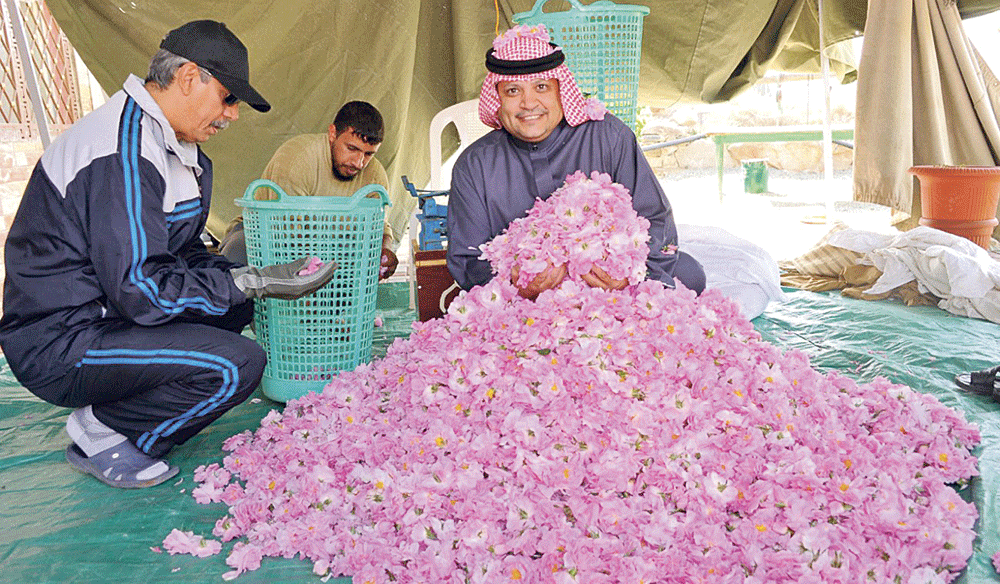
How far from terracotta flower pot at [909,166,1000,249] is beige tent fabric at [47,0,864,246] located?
1.23m

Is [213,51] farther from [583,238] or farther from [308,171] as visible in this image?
[308,171]

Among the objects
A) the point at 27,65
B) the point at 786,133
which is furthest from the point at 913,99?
the point at 27,65

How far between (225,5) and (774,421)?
12.5 ft

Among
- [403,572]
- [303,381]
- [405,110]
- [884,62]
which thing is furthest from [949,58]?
[403,572]

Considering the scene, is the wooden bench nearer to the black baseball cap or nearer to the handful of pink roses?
the handful of pink roses

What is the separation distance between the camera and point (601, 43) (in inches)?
128

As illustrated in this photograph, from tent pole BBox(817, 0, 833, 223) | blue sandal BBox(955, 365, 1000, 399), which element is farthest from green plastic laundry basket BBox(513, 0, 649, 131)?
→ tent pole BBox(817, 0, 833, 223)

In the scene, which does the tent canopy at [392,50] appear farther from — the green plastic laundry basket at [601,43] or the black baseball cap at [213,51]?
the black baseball cap at [213,51]

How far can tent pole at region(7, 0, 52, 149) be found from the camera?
3375 mm

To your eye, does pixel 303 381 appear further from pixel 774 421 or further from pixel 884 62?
pixel 884 62

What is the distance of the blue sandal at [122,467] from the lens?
2207 mm

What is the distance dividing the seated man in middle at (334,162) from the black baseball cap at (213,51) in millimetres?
1278

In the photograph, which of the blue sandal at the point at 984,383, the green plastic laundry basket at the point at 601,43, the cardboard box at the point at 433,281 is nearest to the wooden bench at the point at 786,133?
the green plastic laundry basket at the point at 601,43

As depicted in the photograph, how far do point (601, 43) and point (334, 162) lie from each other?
1387 mm
